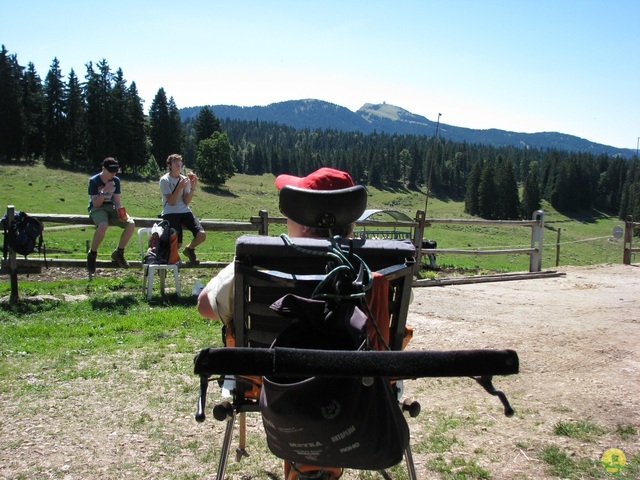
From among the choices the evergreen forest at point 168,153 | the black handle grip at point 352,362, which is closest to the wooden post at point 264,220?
the black handle grip at point 352,362

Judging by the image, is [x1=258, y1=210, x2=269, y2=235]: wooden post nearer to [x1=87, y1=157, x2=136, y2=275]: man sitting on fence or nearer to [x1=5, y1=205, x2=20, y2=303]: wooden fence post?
[x1=87, y1=157, x2=136, y2=275]: man sitting on fence

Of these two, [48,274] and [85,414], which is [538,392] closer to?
[85,414]

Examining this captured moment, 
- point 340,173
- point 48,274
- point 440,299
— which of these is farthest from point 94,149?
point 340,173

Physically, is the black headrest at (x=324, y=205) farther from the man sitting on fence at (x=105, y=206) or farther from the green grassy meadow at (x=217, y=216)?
the green grassy meadow at (x=217, y=216)

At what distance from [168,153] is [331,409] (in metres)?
88.9

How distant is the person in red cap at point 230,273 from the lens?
86.4 inches

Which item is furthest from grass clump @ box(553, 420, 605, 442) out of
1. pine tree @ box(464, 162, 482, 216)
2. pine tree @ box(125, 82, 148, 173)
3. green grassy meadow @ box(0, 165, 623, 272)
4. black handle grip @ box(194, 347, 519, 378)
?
pine tree @ box(464, 162, 482, 216)

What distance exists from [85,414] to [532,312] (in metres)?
5.85

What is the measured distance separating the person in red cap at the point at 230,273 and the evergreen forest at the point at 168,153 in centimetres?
4558

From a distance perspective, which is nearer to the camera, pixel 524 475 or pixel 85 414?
pixel 524 475

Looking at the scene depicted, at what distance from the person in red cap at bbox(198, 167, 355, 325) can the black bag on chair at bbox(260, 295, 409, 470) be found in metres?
0.68

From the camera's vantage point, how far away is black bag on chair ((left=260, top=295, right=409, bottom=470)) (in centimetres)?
142

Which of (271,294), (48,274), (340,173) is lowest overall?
(48,274)

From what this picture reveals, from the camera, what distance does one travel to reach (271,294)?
2.00 metres
